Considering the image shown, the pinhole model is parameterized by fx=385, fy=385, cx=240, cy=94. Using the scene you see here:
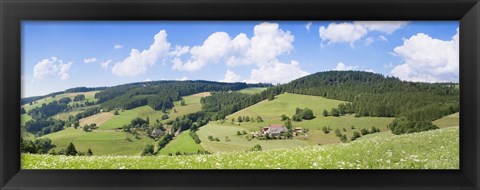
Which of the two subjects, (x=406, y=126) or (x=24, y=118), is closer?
(x=24, y=118)

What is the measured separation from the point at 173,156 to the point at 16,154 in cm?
84

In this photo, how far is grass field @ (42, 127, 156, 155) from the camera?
2.34 metres

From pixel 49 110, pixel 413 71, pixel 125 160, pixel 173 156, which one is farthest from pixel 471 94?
pixel 49 110

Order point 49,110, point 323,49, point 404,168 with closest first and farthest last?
1. point 404,168
2. point 49,110
3. point 323,49

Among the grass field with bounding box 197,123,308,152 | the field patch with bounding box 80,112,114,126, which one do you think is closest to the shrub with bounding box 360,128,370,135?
the grass field with bounding box 197,123,308,152

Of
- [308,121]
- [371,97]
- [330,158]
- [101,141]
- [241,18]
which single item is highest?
[241,18]

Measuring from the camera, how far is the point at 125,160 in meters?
2.26

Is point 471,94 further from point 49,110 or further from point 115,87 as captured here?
point 49,110

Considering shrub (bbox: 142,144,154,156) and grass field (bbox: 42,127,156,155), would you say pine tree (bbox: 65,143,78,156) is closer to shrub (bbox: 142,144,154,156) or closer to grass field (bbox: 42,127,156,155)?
grass field (bbox: 42,127,156,155)

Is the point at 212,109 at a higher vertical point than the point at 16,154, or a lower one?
higher

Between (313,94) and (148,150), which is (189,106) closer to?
(148,150)

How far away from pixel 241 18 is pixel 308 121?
31.9 inches

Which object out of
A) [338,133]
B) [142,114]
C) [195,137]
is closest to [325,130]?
[338,133]

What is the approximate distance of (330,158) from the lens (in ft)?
7.50
